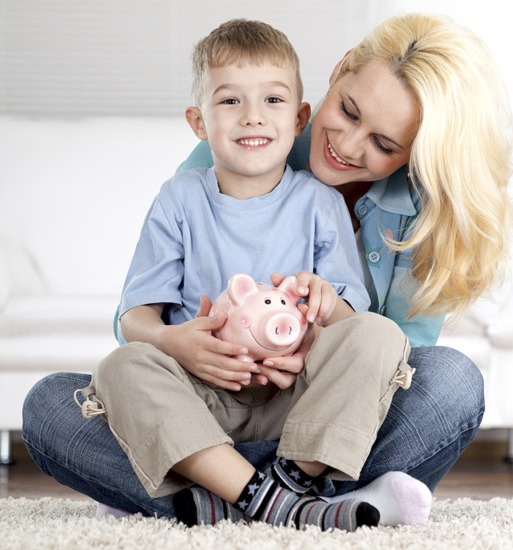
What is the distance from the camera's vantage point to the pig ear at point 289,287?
1283mm

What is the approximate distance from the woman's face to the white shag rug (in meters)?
0.58

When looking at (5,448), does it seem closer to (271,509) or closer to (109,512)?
(109,512)

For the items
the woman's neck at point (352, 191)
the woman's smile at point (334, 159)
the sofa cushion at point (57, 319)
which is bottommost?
the sofa cushion at point (57, 319)

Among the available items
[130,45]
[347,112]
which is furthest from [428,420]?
[130,45]

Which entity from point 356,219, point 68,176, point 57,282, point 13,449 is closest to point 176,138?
point 68,176

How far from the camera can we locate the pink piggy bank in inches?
48.8

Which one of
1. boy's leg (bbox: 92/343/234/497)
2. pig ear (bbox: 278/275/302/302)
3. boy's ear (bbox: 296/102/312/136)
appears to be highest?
boy's ear (bbox: 296/102/312/136)

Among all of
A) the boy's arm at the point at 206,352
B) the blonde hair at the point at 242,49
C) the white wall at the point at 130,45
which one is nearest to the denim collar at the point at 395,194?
the blonde hair at the point at 242,49

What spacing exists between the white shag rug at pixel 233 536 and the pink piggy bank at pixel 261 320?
24 cm

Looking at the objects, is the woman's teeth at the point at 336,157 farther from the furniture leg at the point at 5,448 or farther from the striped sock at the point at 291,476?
the furniture leg at the point at 5,448

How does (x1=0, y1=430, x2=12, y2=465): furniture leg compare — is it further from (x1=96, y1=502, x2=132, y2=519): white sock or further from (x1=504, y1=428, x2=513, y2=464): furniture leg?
(x1=504, y1=428, x2=513, y2=464): furniture leg

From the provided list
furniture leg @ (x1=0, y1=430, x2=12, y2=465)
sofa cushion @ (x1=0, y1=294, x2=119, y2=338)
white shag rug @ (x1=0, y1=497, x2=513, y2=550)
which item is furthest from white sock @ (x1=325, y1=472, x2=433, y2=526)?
furniture leg @ (x1=0, y1=430, x2=12, y2=465)

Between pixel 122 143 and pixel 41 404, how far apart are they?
1.51 metres

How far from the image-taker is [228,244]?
1475 millimetres
